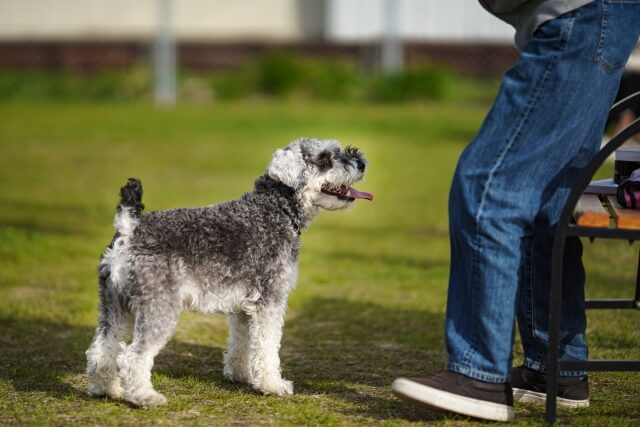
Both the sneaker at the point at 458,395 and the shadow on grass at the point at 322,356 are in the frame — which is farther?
the shadow on grass at the point at 322,356

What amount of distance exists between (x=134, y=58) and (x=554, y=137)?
72.9ft

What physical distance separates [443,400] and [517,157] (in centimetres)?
104

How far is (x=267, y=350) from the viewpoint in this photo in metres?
5.07

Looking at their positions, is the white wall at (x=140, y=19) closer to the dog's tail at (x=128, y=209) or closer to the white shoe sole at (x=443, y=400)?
the dog's tail at (x=128, y=209)

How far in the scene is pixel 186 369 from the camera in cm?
559

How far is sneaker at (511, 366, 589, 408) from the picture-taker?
15.6 feet

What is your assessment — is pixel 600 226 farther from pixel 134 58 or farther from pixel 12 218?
pixel 134 58

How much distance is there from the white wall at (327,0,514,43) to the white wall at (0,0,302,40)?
177cm

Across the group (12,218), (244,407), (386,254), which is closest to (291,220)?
(244,407)

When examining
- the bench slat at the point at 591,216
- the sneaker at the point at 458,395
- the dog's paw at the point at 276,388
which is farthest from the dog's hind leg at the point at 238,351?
the bench slat at the point at 591,216

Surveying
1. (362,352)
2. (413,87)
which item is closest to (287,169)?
(362,352)

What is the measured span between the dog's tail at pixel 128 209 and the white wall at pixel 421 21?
2050cm

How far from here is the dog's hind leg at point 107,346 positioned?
4832 mm

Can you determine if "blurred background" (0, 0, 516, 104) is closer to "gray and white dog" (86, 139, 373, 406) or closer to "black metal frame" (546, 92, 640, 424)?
"gray and white dog" (86, 139, 373, 406)
